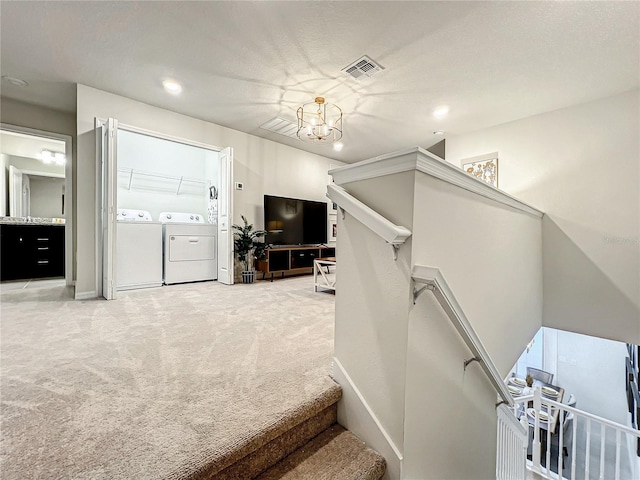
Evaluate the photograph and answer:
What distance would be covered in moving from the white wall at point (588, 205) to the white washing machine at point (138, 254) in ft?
17.7

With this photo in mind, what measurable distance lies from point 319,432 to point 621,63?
4199mm

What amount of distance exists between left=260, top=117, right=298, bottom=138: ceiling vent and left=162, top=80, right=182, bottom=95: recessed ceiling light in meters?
1.30

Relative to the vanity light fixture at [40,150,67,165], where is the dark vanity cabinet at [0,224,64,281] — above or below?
below

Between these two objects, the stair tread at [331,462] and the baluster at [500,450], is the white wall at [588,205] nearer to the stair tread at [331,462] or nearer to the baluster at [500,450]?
the baluster at [500,450]

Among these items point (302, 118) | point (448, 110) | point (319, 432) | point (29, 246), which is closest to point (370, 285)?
point (319, 432)

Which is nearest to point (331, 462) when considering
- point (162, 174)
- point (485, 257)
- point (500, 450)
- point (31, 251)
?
point (485, 257)

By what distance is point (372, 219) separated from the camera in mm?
1114

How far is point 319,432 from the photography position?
1.28 metres

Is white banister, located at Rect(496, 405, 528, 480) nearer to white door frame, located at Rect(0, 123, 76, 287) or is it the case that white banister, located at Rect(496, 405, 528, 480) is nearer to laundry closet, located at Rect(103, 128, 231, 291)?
laundry closet, located at Rect(103, 128, 231, 291)

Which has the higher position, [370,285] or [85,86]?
[85,86]

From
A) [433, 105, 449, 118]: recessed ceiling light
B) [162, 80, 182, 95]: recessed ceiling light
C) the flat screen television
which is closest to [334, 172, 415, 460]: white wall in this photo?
[162, 80, 182, 95]: recessed ceiling light

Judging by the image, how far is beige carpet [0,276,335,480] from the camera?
897mm

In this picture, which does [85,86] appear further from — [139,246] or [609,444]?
[609,444]

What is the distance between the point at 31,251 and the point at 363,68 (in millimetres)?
6117
